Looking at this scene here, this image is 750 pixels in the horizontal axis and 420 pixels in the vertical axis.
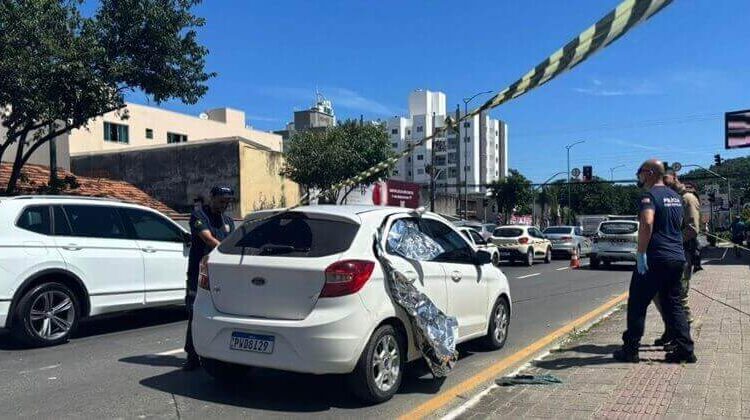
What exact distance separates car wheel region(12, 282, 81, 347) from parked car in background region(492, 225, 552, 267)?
1796cm

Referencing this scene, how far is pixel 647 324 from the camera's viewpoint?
8.63 metres

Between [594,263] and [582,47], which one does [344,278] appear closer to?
[582,47]

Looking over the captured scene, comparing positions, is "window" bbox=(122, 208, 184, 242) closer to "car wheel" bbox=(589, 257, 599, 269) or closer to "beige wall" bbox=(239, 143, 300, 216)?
"car wheel" bbox=(589, 257, 599, 269)

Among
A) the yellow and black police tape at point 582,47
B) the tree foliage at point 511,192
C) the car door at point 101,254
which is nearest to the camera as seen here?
the yellow and black police tape at point 582,47

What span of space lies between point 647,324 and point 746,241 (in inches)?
1102

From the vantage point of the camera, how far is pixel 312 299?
5.10m

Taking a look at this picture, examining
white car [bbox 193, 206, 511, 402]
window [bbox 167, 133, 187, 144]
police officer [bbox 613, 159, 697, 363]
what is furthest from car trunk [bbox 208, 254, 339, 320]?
window [bbox 167, 133, 187, 144]

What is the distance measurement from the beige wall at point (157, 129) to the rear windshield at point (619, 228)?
1194 inches

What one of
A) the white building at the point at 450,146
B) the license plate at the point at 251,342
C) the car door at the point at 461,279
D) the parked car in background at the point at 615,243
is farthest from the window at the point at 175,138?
the white building at the point at 450,146

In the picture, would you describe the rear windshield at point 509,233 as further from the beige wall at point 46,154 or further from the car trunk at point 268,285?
the car trunk at point 268,285

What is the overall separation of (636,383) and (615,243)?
631 inches

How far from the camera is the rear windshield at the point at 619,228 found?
20969 millimetres

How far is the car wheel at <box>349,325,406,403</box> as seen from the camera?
5145mm

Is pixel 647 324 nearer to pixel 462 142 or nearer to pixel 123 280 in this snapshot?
pixel 123 280
